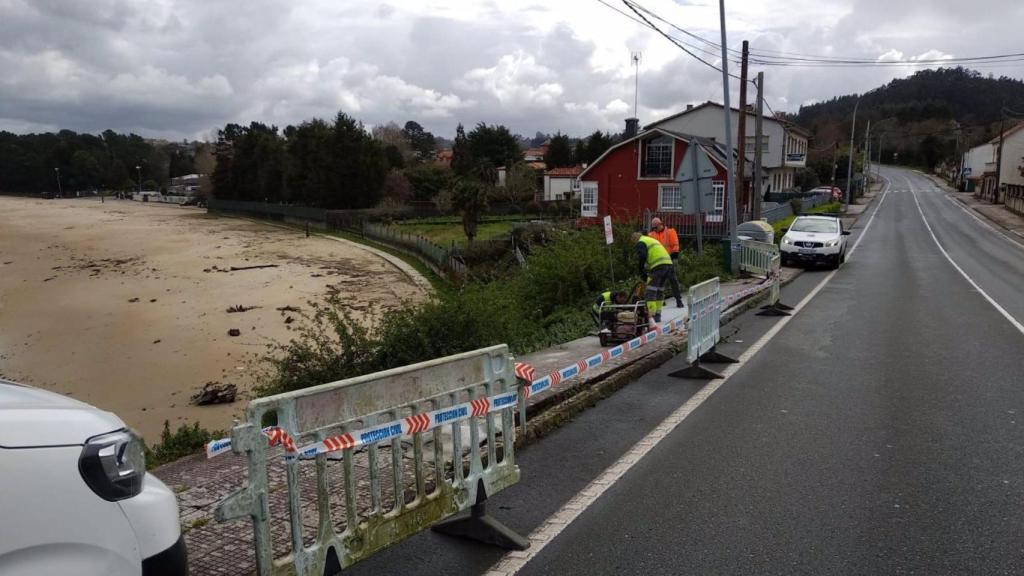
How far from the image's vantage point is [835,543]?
4.15 meters

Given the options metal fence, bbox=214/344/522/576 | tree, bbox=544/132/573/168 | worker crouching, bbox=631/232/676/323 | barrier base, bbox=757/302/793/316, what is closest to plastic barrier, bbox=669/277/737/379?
worker crouching, bbox=631/232/676/323

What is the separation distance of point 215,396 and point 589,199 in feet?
107

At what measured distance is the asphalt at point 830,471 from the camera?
402cm

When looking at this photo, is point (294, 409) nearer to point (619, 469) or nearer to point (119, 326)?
point (619, 469)

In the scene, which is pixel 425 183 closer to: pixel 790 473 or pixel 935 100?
pixel 790 473

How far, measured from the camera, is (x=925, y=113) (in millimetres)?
133625

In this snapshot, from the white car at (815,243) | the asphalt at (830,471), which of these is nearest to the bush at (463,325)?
the asphalt at (830,471)

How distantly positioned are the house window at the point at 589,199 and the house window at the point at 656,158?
383cm

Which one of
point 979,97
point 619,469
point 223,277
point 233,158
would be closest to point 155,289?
point 223,277

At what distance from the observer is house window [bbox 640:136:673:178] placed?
3953cm

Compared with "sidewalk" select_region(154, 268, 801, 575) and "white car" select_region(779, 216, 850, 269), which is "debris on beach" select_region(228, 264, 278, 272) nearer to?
→ "white car" select_region(779, 216, 850, 269)

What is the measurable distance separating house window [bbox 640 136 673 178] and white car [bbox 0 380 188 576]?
3920 cm

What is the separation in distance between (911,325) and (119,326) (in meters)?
23.3

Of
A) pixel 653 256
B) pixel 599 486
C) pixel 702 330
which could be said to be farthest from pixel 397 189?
pixel 599 486
